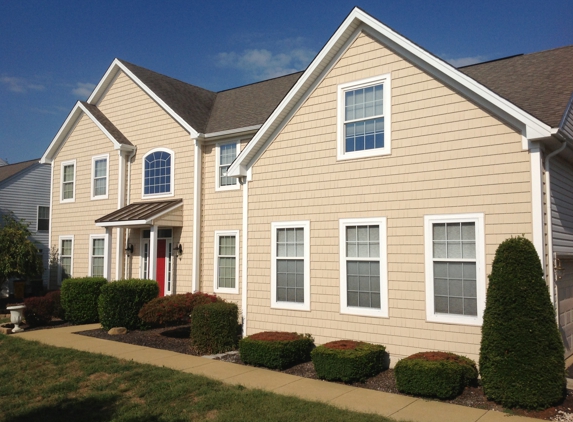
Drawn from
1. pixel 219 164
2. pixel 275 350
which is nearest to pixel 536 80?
pixel 275 350

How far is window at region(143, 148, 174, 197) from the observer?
16.9 m

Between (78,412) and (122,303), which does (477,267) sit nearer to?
(78,412)

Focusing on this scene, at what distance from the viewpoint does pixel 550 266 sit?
862 centimetres

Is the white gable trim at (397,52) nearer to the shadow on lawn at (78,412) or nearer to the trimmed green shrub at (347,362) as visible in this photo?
the trimmed green shrub at (347,362)

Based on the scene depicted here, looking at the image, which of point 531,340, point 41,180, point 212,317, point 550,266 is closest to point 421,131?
point 550,266

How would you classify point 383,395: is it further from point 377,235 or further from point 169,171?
point 169,171

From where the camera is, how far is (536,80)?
11.2 metres

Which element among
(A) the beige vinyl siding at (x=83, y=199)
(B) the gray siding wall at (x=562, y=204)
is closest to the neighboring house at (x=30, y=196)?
(A) the beige vinyl siding at (x=83, y=199)

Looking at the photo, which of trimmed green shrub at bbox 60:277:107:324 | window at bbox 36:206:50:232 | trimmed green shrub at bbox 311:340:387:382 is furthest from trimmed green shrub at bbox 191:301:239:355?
window at bbox 36:206:50:232

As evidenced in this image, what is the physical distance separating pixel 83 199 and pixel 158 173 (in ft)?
12.6

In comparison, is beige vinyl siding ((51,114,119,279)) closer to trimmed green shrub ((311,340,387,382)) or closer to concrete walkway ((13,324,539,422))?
concrete walkway ((13,324,539,422))

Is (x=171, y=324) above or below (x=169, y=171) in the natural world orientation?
below

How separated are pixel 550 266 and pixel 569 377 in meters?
2.05

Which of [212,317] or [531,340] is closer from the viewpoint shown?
[531,340]
